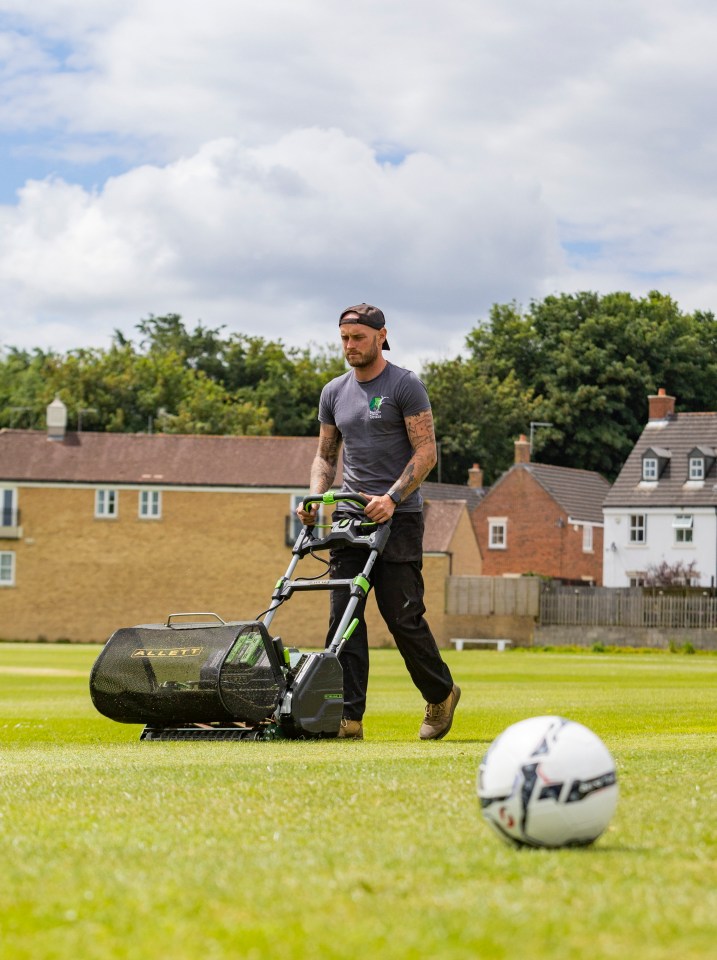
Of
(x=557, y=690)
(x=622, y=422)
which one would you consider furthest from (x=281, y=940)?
(x=622, y=422)

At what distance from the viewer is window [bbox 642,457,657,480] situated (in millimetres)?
76375

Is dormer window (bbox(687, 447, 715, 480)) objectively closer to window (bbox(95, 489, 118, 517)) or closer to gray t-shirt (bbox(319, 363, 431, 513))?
window (bbox(95, 489, 118, 517))

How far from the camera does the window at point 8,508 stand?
69750mm

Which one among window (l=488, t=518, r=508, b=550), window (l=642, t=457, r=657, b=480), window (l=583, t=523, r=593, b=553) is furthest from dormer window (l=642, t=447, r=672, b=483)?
window (l=488, t=518, r=508, b=550)

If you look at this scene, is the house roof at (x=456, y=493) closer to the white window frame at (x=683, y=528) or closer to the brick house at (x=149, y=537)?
the white window frame at (x=683, y=528)

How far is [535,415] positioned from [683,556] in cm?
2091

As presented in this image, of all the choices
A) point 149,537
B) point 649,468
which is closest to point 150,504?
point 149,537

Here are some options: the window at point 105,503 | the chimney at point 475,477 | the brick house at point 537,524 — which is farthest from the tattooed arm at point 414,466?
the chimney at point 475,477

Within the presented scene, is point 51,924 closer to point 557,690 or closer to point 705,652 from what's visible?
point 557,690

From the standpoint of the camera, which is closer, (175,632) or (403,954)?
(403,954)

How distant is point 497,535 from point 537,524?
242 centimetres

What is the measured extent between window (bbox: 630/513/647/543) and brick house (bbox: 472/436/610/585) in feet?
15.3

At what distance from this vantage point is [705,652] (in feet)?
175

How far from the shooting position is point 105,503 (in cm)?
7012
